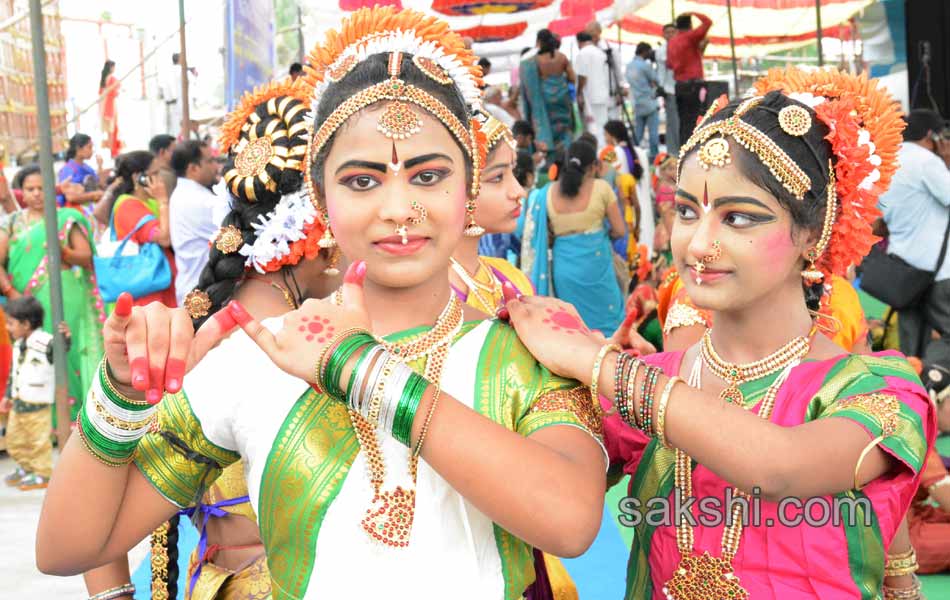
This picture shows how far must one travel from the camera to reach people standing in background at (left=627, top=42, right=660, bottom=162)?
12719 millimetres

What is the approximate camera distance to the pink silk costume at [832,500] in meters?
1.79

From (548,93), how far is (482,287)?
808 cm

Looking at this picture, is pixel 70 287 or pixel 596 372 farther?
pixel 70 287

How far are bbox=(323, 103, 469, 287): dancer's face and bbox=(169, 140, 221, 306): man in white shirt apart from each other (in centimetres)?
390

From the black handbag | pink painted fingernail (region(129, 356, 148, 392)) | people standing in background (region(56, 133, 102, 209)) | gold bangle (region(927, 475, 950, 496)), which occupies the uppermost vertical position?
people standing in background (region(56, 133, 102, 209))

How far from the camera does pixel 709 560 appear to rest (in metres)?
1.87

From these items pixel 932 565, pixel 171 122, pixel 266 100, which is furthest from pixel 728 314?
pixel 171 122

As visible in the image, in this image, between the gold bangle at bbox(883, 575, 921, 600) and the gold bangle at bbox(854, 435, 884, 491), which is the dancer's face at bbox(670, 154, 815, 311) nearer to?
the gold bangle at bbox(854, 435, 884, 491)

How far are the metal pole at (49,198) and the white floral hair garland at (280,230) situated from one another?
6.54ft

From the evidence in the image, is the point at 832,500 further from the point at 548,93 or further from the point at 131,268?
the point at 548,93

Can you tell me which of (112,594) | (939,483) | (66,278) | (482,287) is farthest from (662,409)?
(66,278)

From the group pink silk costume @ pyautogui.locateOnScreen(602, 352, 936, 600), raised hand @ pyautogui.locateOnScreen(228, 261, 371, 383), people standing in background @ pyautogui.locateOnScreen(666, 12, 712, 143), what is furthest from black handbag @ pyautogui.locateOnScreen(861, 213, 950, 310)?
raised hand @ pyautogui.locateOnScreen(228, 261, 371, 383)

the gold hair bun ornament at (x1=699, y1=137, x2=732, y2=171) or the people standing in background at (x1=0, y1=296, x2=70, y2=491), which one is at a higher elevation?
the gold hair bun ornament at (x1=699, y1=137, x2=732, y2=171)

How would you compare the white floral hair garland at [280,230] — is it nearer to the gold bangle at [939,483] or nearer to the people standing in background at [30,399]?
the gold bangle at [939,483]
